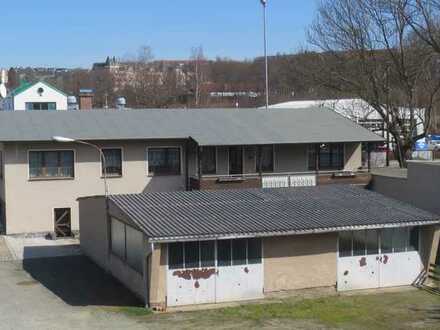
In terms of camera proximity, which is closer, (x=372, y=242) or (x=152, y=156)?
(x=372, y=242)

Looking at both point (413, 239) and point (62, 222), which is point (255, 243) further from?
point (62, 222)

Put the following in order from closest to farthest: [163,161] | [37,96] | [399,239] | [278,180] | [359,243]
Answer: [359,243]
[399,239]
[278,180]
[163,161]
[37,96]

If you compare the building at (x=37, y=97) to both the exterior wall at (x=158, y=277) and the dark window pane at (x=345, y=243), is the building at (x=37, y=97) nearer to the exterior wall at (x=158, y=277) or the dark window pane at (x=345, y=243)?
the dark window pane at (x=345, y=243)

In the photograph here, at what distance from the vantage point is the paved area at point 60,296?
806 inches

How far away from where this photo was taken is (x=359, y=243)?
2552 centimetres

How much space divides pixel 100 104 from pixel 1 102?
114 feet

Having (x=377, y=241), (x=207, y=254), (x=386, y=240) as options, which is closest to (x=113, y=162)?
(x=207, y=254)

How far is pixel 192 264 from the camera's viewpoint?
22688 millimetres

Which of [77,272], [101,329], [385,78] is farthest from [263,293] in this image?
[385,78]

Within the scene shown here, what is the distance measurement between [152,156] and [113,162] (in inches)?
81.3

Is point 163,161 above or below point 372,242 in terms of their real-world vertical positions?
above

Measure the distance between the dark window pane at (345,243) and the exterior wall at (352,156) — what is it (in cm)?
1453

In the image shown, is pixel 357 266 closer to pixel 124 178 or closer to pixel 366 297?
pixel 366 297

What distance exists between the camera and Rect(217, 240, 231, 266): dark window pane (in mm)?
23109
